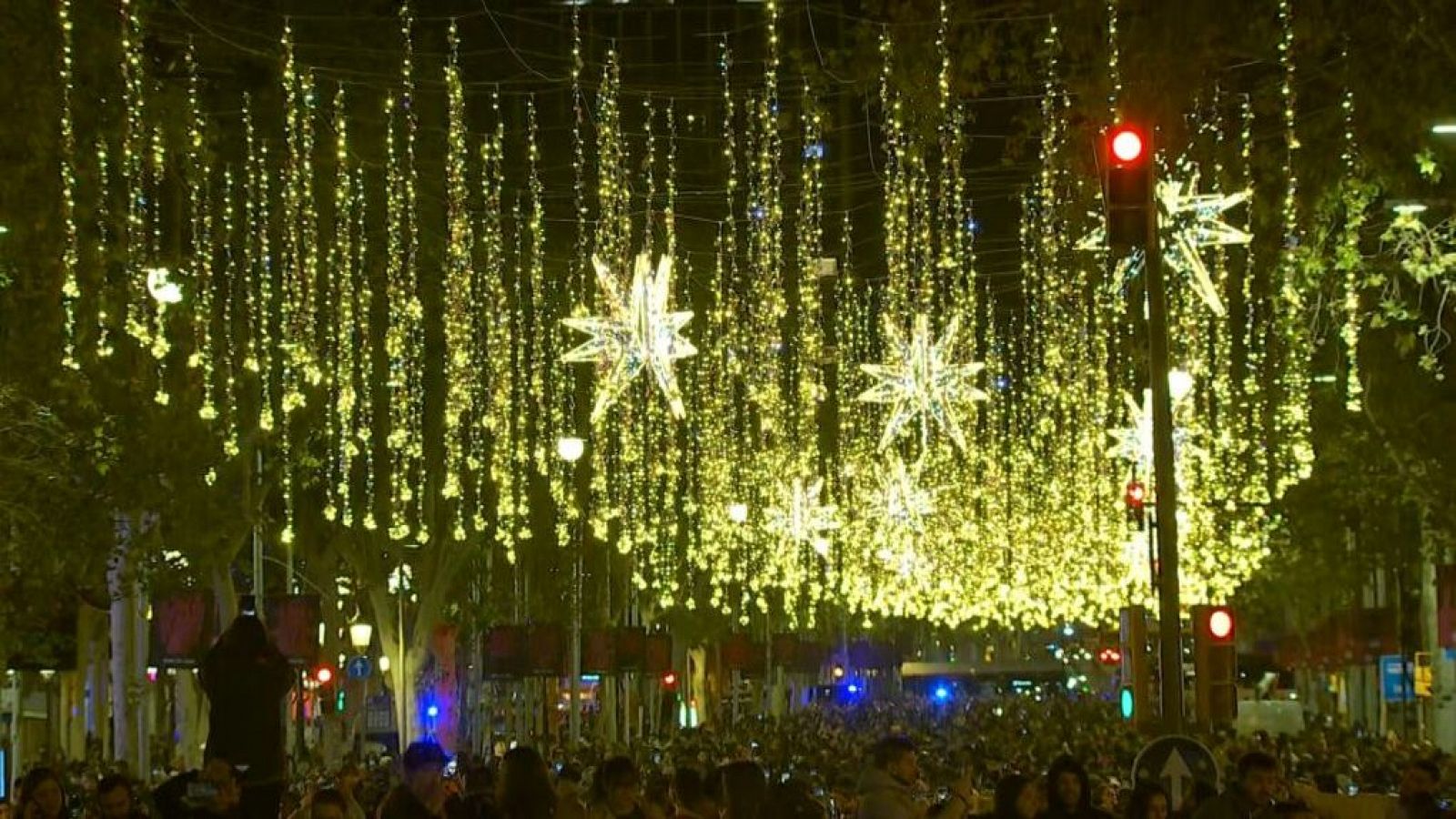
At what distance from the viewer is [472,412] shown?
40.9m

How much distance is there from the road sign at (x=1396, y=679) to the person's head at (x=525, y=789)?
139 ft

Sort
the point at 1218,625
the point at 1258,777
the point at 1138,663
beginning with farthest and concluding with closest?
the point at 1138,663, the point at 1218,625, the point at 1258,777

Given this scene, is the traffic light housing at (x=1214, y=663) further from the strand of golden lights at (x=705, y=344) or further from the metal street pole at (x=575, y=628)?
the metal street pole at (x=575, y=628)

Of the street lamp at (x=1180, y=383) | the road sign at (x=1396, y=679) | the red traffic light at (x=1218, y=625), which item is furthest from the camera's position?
the road sign at (x=1396, y=679)

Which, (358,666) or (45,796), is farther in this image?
(358,666)

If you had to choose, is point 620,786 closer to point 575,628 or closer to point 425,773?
point 425,773

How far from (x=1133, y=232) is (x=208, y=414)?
36.3ft

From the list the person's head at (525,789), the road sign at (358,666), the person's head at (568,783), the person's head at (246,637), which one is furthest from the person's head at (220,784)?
the road sign at (358,666)

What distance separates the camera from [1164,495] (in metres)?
15.6

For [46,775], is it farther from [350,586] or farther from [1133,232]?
[350,586]

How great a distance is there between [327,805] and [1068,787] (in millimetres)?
3661

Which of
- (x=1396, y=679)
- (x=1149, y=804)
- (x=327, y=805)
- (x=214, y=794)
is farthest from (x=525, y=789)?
(x=1396, y=679)

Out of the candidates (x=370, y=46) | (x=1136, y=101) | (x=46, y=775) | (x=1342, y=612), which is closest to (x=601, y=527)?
(x=370, y=46)

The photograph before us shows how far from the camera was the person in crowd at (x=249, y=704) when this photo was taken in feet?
38.8
